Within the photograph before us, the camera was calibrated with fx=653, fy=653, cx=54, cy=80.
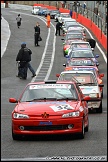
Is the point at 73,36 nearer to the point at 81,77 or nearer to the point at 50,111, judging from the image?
the point at 81,77

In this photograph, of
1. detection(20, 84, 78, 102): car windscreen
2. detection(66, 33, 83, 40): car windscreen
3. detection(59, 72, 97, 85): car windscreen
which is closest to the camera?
detection(20, 84, 78, 102): car windscreen

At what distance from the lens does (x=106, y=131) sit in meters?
14.2

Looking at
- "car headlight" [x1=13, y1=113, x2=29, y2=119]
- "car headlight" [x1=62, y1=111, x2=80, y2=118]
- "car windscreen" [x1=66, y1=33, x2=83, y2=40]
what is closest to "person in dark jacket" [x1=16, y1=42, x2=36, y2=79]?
"car windscreen" [x1=66, y1=33, x2=83, y2=40]

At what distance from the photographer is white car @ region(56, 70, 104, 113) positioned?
18.9m

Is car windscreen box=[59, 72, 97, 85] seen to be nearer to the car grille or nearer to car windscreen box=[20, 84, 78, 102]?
car windscreen box=[20, 84, 78, 102]

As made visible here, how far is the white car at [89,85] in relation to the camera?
743 inches

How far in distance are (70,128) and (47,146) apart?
103 centimetres

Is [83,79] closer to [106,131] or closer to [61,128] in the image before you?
[106,131]

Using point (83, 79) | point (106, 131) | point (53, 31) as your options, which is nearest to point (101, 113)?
point (83, 79)

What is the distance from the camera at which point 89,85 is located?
1988cm

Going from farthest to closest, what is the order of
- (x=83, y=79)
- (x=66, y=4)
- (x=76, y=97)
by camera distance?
(x=66, y=4) < (x=83, y=79) < (x=76, y=97)

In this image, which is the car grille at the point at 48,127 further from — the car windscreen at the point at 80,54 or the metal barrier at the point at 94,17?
the metal barrier at the point at 94,17

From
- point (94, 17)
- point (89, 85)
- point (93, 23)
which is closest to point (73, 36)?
point (94, 17)

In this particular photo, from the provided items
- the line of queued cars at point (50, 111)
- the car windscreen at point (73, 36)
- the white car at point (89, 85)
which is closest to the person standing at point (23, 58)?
the white car at point (89, 85)
